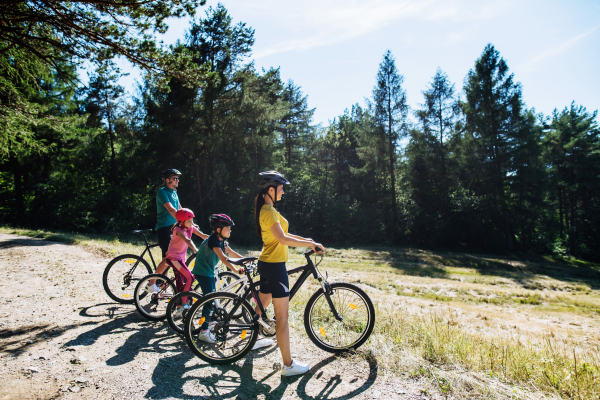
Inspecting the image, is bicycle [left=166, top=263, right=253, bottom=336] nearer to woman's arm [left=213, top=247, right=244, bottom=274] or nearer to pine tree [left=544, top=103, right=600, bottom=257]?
woman's arm [left=213, top=247, right=244, bottom=274]

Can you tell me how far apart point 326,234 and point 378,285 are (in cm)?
1984

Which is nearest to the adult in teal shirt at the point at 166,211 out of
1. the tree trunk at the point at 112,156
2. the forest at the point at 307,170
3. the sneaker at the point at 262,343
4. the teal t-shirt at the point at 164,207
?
the teal t-shirt at the point at 164,207

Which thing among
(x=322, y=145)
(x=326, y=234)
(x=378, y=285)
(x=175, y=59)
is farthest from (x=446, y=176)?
(x=175, y=59)

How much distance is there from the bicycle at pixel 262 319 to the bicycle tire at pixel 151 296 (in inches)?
56.9

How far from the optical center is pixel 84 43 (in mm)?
6582

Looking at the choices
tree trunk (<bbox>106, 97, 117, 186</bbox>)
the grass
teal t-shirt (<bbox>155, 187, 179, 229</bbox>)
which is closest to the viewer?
the grass

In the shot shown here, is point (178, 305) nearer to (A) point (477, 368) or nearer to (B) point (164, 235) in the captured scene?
(B) point (164, 235)

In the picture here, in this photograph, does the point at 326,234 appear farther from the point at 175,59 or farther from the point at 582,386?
A: the point at 582,386

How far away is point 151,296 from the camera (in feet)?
15.7

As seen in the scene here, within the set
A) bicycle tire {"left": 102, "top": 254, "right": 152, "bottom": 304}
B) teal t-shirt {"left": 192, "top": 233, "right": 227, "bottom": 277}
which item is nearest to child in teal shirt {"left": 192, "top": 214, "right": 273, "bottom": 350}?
teal t-shirt {"left": 192, "top": 233, "right": 227, "bottom": 277}

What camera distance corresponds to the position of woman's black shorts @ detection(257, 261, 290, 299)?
3262 mm

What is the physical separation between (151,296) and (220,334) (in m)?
1.76

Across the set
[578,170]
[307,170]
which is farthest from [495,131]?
Result: [307,170]

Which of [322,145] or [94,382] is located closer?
[94,382]
